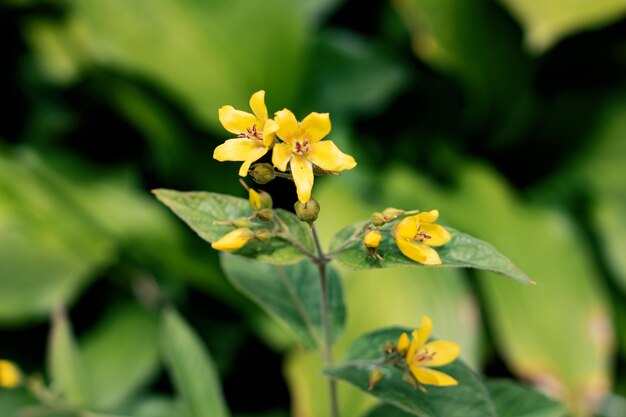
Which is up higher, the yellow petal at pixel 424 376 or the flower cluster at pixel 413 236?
the flower cluster at pixel 413 236

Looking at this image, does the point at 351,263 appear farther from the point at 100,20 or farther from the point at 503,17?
the point at 503,17

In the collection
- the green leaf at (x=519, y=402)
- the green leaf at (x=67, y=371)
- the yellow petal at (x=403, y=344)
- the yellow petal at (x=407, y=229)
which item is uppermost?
the yellow petal at (x=407, y=229)

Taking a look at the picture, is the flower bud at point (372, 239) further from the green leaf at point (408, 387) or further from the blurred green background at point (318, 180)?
the blurred green background at point (318, 180)

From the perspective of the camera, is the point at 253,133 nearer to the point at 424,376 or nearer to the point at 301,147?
the point at 301,147

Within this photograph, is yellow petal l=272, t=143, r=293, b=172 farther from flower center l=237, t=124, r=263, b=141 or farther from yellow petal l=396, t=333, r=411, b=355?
yellow petal l=396, t=333, r=411, b=355

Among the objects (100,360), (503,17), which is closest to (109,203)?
(100,360)

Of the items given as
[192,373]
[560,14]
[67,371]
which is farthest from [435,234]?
[560,14]

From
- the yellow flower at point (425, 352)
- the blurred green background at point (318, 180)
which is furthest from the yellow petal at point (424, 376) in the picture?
the blurred green background at point (318, 180)
